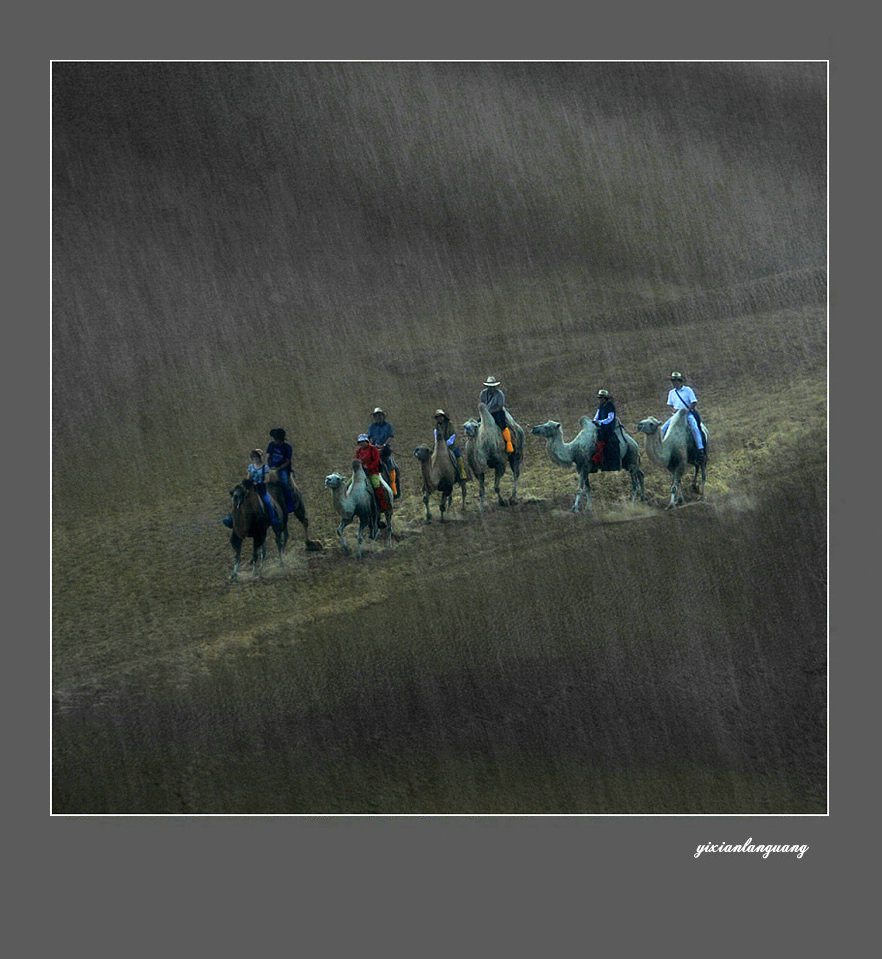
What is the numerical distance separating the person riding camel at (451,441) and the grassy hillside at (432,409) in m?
0.68

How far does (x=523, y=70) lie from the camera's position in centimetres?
2055

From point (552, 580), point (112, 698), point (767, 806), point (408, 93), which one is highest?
point (408, 93)

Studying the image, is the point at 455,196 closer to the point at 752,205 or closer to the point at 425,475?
the point at 752,205

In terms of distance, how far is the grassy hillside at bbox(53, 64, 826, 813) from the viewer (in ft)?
51.6

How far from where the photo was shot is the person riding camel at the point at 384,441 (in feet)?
59.0

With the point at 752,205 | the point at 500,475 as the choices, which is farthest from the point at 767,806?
the point at 752,205

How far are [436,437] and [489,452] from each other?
0.74 meters

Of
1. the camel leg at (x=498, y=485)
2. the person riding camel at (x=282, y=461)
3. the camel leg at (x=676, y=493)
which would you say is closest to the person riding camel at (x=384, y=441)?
the person riding camel at (x=282, y=461)

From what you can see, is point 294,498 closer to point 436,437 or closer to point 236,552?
point 236,552

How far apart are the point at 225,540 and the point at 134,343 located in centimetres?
439

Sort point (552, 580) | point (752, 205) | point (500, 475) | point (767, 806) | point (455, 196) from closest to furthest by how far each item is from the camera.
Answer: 1. point (767, 806)
2. point (552, 580)
3. point (500, 475)
4. point (752, 205)
5. point (455, 196)

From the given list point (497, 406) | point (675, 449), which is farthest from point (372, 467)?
point (675, 449)

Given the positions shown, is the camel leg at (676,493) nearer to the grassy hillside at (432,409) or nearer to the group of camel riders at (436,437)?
the grassy hillside at (432,409)

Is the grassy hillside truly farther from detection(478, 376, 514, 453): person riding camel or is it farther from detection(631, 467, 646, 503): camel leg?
detection(478, 376, 514, 453): person riding camel
